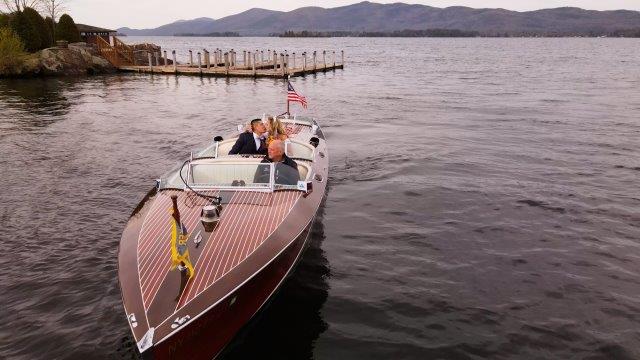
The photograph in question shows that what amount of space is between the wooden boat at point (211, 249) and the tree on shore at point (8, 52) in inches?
1598

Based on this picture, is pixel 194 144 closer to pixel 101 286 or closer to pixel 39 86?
pixel 101 286

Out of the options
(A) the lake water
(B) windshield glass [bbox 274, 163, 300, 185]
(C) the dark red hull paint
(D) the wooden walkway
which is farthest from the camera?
(D) the wooden walkway

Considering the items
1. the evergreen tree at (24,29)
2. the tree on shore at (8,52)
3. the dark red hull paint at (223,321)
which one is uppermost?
the evergreen tree at (24,29)

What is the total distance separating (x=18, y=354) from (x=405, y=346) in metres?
5.64

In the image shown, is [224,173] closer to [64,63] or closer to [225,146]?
[225,146]

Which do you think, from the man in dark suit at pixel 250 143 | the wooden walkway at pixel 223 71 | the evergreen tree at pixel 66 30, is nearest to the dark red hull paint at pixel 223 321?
the man in dark suit at pixel 250 143

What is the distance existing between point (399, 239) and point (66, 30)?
53.1 meters

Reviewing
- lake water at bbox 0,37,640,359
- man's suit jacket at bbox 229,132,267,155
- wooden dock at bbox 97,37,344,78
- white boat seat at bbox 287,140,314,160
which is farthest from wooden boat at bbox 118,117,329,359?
wooden dock at bbox 97,37,344,78

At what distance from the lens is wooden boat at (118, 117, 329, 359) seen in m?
5.54

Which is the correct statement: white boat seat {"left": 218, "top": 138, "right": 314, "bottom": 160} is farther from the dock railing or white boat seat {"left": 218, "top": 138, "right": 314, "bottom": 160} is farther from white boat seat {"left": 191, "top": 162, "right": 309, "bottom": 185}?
the dock railing

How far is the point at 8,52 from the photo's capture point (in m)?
40.5

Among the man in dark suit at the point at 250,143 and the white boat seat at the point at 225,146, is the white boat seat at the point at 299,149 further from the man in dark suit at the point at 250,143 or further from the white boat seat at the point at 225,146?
the white boat seat at the point at 225,146

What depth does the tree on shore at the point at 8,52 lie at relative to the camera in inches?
1585

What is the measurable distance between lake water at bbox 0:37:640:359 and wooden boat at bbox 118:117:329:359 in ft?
3.96
